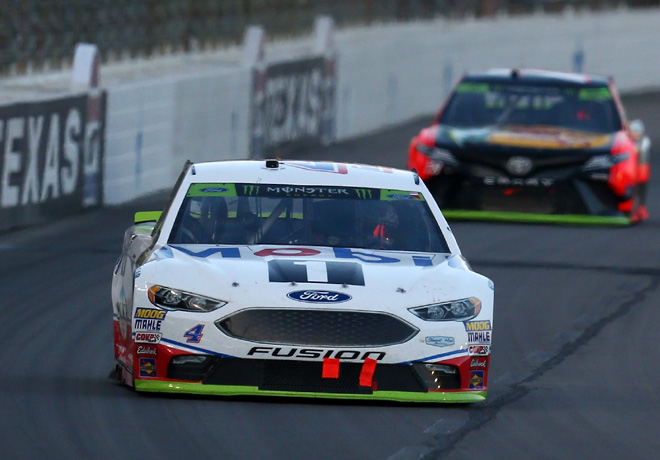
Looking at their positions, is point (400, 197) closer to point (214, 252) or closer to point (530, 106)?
point (214, 252)

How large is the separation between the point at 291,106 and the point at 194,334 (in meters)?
17.6

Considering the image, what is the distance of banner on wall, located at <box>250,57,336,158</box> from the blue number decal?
1412 centimetres

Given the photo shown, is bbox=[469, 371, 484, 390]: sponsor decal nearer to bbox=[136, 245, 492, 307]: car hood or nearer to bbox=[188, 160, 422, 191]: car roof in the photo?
bbox=[136, 245, 492, 307]: car hood

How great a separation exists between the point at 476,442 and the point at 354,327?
90 cm

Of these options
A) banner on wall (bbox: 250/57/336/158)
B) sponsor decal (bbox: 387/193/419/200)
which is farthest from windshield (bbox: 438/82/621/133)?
sponsor decal (bbox: 387/193/419/200)

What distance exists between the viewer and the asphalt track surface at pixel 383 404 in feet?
24.0

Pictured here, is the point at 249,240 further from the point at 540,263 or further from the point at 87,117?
the point at 87,117

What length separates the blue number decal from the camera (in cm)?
800

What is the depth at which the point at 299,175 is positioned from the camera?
9.29 m

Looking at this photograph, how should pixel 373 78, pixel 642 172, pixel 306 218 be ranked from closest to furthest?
1. pixel 306 218
2. pixel 642 172
3. pixel 373 78

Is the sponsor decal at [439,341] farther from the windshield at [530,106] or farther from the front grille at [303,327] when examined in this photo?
the windshield at [530,106]

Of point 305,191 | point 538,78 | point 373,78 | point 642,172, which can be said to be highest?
point 305,191

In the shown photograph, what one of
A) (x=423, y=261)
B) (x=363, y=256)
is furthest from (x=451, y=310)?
(x=363, y=256)

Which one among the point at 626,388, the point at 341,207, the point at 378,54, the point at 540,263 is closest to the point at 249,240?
the point at 341,207
